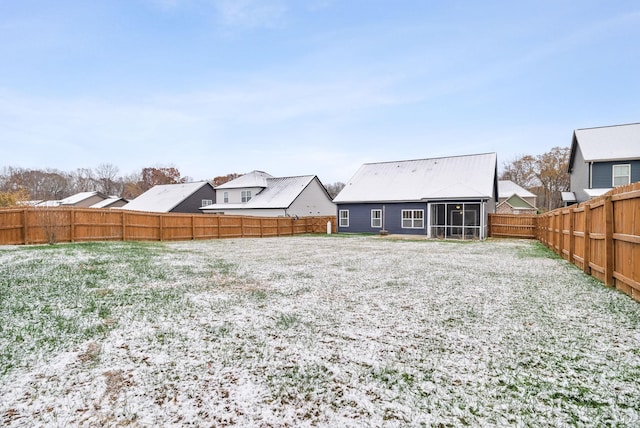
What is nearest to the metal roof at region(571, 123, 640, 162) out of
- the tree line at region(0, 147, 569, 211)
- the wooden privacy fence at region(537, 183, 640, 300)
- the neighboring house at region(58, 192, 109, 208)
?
the wooden privacy fence at region(537, 183, 640, 300)

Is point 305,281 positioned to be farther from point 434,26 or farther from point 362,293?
point 434,26

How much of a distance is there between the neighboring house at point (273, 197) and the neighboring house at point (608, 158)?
67.0 ft

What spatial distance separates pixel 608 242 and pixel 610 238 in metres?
0.08

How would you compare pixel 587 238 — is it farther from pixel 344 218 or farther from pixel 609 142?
pixel 609 142

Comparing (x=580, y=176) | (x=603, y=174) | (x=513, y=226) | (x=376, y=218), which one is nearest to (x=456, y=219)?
(x=513, y=226)

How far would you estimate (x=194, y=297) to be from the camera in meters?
4.82

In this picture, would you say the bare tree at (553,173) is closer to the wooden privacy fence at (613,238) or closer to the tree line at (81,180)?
the wooden privacy fence at (613,238)

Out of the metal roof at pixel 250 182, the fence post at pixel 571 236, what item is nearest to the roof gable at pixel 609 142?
the fence post at pixel 571 236

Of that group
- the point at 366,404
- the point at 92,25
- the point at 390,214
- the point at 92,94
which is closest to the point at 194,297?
the point at 366,404

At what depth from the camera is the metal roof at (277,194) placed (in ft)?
91.6

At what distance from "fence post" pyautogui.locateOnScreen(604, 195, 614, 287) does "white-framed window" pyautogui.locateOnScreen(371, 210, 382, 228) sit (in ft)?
58.1

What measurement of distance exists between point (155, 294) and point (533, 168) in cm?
6184

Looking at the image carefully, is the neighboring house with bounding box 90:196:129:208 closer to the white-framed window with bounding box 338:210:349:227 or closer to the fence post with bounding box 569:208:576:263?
the white-framed window with bounding box 338:210:349:227

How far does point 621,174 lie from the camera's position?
19.2 m
